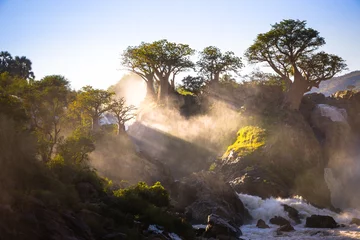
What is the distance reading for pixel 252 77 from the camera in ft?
246

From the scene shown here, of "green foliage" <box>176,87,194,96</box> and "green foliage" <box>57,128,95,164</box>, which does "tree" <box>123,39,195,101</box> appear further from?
"green foliage" <box>57,128,95,164</box>

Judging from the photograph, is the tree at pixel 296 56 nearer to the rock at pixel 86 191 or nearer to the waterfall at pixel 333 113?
the waterfall at pixel 333 113

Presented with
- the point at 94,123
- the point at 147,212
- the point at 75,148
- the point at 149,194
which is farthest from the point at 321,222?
the point at 94,123

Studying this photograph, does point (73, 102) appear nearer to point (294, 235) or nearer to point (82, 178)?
point (82, 178)

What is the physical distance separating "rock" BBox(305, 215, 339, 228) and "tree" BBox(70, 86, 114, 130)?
34661 millimetres

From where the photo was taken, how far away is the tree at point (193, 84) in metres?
81.4

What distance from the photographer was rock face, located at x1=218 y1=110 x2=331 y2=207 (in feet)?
168

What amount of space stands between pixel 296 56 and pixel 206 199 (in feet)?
111

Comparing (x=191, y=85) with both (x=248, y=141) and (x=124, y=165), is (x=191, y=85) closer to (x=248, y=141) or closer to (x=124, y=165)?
(x=248, y=141)

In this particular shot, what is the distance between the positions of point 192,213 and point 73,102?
91.0ft

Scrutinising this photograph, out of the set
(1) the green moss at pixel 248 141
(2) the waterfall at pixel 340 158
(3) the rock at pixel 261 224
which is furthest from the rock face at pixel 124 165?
(2) the waterfall at pixel 340 158

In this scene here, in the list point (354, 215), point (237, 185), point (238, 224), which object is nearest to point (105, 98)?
point (237, 185)

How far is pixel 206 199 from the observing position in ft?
145

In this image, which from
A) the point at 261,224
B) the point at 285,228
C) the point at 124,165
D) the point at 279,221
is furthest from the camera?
Answer: the point at 124,165
